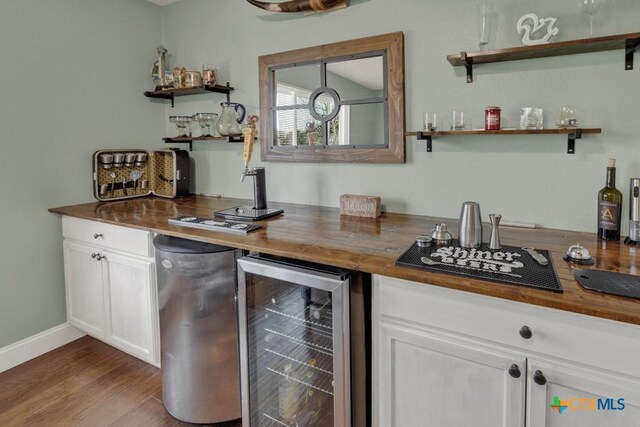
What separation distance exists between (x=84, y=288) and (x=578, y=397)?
2482 millimetres

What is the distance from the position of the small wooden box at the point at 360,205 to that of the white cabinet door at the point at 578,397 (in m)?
1.07

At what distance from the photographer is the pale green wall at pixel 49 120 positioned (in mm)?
2191

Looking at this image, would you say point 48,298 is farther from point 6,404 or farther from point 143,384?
point 143,384

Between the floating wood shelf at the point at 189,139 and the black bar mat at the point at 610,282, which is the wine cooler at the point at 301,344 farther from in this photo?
the floating wood shelf at the point at 189,139

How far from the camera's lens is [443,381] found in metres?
1.20

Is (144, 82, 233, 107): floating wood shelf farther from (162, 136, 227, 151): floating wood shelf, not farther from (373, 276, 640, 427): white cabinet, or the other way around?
(373, 276, 640, 427): white cabinet

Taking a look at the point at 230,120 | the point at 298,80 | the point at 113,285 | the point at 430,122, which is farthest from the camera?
the point at 230,120

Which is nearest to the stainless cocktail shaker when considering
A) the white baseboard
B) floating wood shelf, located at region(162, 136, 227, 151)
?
floating wood shelf, located at region(162, 136, 227, 151)

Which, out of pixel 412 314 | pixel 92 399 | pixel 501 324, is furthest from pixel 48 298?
pixel 501 324

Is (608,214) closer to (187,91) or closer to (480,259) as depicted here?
(480,259)

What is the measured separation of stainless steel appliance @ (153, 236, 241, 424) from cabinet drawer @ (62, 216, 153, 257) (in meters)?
0.23

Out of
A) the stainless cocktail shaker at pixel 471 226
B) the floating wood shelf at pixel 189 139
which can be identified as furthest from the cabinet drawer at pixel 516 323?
the floating wood shelf at pixel 189 139

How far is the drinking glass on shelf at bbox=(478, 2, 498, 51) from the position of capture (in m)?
1.67

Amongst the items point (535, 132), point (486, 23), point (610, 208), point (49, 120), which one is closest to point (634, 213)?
point (610, 208)
